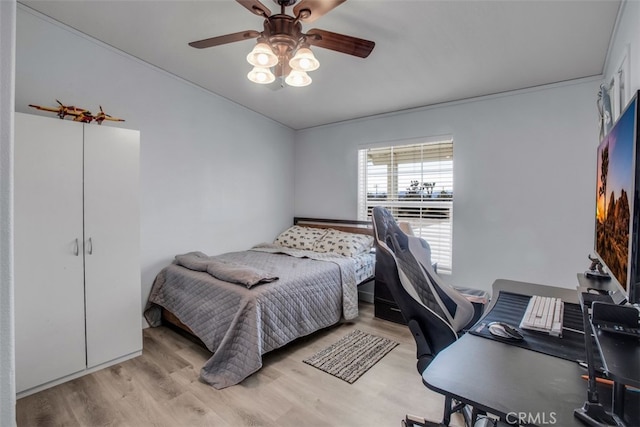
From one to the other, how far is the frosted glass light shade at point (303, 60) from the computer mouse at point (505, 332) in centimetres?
161

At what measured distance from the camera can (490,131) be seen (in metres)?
3.06

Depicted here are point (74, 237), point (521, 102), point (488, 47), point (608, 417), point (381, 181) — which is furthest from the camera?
point (381, 181)

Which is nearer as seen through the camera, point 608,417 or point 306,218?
point 608,417

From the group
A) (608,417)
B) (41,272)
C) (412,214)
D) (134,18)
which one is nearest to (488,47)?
(412,214)

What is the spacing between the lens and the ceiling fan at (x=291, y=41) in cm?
165

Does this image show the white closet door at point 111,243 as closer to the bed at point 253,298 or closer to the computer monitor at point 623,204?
the bed at point 253,298

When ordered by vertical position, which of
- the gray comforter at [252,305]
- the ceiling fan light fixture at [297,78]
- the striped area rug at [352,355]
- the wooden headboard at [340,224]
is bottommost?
the striped area rug at [352,355]

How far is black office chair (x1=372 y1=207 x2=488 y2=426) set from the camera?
1.30 meters

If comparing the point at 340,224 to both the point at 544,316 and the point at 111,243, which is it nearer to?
the point at 111,243

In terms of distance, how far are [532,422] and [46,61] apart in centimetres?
341

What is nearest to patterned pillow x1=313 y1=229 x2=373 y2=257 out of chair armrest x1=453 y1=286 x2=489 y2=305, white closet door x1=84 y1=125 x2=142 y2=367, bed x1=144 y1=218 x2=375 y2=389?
bed x1=144 y1=218 x2=375 y2=389

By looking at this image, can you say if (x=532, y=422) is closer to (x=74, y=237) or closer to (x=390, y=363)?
(x=390, y=363)

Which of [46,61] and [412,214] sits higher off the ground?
[46,61]

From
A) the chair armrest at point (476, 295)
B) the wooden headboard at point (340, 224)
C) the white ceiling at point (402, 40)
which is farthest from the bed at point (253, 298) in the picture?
the white ceiling at point (402, 40)
